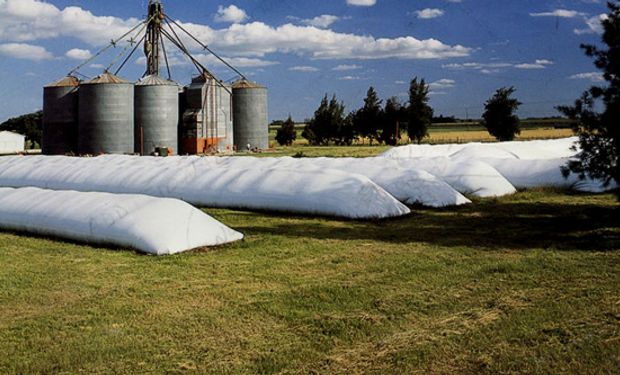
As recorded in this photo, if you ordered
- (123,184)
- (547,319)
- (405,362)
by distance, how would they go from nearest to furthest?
(405,362) → (547,319) → (123,184)

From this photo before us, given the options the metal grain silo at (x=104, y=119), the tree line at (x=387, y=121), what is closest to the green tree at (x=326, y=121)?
the tree line at (x=387, y=121)

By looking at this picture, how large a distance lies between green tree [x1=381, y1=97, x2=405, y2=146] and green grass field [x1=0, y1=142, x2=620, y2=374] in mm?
50872

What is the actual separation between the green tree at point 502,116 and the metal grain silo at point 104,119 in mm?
31926

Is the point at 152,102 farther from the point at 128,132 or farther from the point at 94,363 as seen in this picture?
the point at 94,363

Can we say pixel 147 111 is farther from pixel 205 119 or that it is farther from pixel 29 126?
pixel 29 126

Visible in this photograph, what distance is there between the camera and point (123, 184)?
21672mm

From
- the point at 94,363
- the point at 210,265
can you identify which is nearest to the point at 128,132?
the point at 210,265

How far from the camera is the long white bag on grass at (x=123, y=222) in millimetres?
12141

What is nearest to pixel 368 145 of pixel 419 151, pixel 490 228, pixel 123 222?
pixel 419 151

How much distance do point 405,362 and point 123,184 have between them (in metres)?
17.5

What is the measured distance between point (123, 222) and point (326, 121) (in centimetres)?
6145

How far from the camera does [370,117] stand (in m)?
68.1

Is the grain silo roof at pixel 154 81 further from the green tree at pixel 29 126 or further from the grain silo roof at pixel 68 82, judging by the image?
the green tree at pixel 29 126

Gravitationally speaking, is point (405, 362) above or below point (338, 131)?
below
